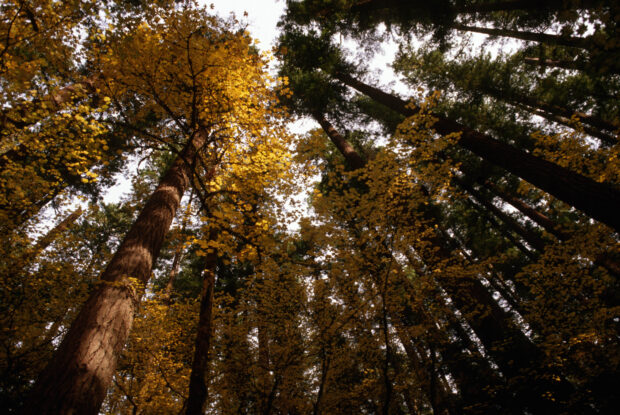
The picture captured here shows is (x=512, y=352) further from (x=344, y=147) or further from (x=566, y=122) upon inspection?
(x=566, y=122)

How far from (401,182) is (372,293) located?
2.16 metres

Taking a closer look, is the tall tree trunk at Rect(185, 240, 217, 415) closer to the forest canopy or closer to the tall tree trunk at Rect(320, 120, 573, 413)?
the forest canopy

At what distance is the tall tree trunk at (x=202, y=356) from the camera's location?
9.46 ft

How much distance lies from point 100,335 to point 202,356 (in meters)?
1.21

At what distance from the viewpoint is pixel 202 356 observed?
127 inches

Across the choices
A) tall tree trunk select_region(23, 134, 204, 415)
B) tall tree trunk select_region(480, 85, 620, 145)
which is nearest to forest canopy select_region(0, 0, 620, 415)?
tall tree trunk select_region(23, 134, 204, 415)

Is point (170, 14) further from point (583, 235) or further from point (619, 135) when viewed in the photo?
point (583, 235)

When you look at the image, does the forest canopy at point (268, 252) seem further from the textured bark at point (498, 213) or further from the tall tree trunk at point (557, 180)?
the textured bark at point (498, 213)

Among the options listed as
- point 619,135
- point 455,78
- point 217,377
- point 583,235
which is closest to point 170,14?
point 217,377

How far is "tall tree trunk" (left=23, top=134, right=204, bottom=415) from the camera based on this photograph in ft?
6.78

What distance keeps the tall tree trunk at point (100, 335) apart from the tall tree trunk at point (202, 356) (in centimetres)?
82

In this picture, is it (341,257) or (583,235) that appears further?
(583,235)

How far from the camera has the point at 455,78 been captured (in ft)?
33.4

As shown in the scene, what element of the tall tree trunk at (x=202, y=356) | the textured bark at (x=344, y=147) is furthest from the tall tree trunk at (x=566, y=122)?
the tall tree trunk at (x=202, y=356)
